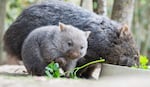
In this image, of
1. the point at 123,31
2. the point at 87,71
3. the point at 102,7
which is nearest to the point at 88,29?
the point at 123,31

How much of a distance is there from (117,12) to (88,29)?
1453 mm

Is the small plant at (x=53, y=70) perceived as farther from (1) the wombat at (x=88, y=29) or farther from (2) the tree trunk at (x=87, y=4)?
A: (2) the tree trunk at (x=87, y=4)

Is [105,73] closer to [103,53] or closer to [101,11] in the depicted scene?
[103,53]

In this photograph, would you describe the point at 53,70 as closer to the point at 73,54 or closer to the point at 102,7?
the point at 73,54

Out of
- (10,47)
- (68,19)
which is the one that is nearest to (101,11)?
(68,19)

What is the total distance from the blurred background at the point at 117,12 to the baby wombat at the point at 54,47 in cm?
212

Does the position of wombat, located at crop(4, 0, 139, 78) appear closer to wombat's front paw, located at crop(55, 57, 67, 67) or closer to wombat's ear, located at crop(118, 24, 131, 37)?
wombat's ear, located at crop(118, 24, 131, 37)

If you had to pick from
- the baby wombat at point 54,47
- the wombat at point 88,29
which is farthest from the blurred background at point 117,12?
the baby wombat at point 54,47

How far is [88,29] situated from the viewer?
784 centimetres

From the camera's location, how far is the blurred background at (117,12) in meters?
9.05

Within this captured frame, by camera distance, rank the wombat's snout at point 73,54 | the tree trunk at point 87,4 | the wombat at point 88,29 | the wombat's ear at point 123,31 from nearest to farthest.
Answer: the wombat's snout at point 73,54 < the wombat at point 88,29 < the wombat's ear at point 123,31 < the tree trunk at point 87,4

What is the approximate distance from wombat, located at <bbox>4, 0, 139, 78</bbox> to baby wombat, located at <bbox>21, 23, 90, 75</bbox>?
0.66m

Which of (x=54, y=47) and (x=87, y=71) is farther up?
(x=54, y=47)

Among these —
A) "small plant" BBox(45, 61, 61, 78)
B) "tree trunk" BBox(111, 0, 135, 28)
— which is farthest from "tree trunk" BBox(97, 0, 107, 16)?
"small plant" BBox(45, 61, 61, 78)
